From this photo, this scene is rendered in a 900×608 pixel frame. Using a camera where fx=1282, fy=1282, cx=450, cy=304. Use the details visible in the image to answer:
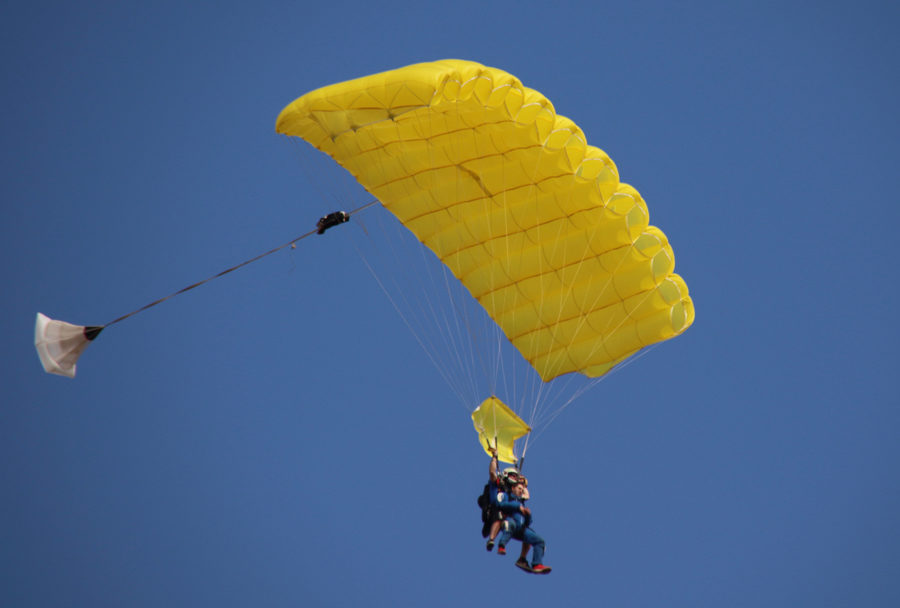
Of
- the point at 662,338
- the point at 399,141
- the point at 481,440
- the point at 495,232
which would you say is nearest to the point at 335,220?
the point at 399,141

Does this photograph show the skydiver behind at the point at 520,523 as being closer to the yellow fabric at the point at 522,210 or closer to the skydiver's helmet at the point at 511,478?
the skydiver's helmet at the point at 511,478

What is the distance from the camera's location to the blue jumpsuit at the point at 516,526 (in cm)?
1490

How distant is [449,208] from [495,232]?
690 millimetres

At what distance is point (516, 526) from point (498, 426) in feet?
5.56

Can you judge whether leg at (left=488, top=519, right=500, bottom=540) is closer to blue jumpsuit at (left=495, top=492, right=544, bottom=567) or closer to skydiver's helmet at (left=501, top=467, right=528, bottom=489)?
blue jumpsuit at (left=495, top=492, right=544, bottom=567)

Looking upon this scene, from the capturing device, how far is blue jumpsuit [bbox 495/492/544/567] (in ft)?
48.9

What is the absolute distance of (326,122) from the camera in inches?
579

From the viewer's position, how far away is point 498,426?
1630cm

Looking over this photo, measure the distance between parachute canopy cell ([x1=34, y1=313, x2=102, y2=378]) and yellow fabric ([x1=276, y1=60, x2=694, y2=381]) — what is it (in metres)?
3.34

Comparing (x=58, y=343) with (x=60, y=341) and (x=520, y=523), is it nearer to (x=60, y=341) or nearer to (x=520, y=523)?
(x=60, y=341)

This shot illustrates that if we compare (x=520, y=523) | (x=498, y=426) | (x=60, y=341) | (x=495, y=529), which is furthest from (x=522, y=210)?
(x=60, y=341)

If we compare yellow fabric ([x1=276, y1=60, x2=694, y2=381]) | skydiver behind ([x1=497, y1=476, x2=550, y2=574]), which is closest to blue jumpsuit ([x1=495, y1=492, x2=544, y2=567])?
skydiver behind ([x1=497, y1=476, x2=550, y2=574])

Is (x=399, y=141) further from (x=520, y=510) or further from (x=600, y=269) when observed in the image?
(x=520, y=510)

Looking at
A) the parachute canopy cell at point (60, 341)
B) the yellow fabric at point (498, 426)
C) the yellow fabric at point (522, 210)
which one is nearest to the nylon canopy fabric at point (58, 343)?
the parachute canopy cell at point (60, 341)
